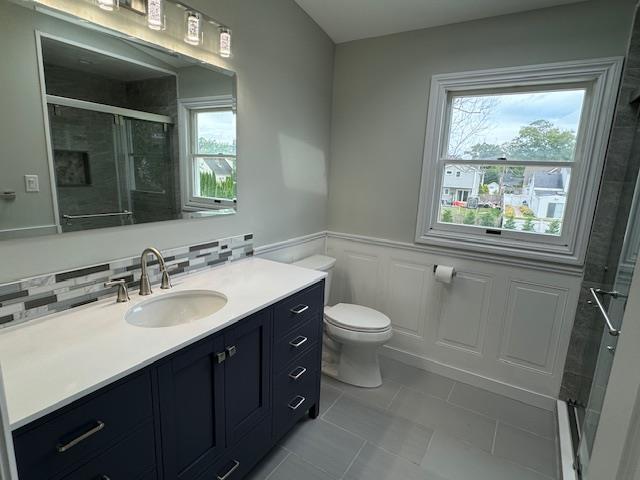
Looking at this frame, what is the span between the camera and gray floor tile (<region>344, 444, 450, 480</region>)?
166 centimetres

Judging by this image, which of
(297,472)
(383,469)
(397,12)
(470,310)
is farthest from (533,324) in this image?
(397,12)

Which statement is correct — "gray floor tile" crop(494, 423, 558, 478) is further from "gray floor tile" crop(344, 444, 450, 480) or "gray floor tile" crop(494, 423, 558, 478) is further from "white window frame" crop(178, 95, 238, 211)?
"white window frame" crop(178, 95, 238, 211)

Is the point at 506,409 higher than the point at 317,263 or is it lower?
→ lower

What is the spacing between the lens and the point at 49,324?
1174 mm

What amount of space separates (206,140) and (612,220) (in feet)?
7.44

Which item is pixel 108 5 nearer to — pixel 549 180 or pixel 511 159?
pixel 511 159

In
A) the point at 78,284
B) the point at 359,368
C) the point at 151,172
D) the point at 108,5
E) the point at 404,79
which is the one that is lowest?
the point at 359,368

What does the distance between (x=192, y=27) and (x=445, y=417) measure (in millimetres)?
2544

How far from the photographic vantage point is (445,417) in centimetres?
210

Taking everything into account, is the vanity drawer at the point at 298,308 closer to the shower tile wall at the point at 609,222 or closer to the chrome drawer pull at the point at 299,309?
the chrome drawer pull at the point at 299,309

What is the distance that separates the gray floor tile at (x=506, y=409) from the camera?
207cm

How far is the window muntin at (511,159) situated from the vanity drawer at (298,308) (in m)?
1.21

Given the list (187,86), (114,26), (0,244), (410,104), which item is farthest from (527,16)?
(0,244)

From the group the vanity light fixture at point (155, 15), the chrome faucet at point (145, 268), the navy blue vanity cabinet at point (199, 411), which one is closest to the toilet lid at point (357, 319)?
the navy blue vanity cabinet at point (199, 411)
